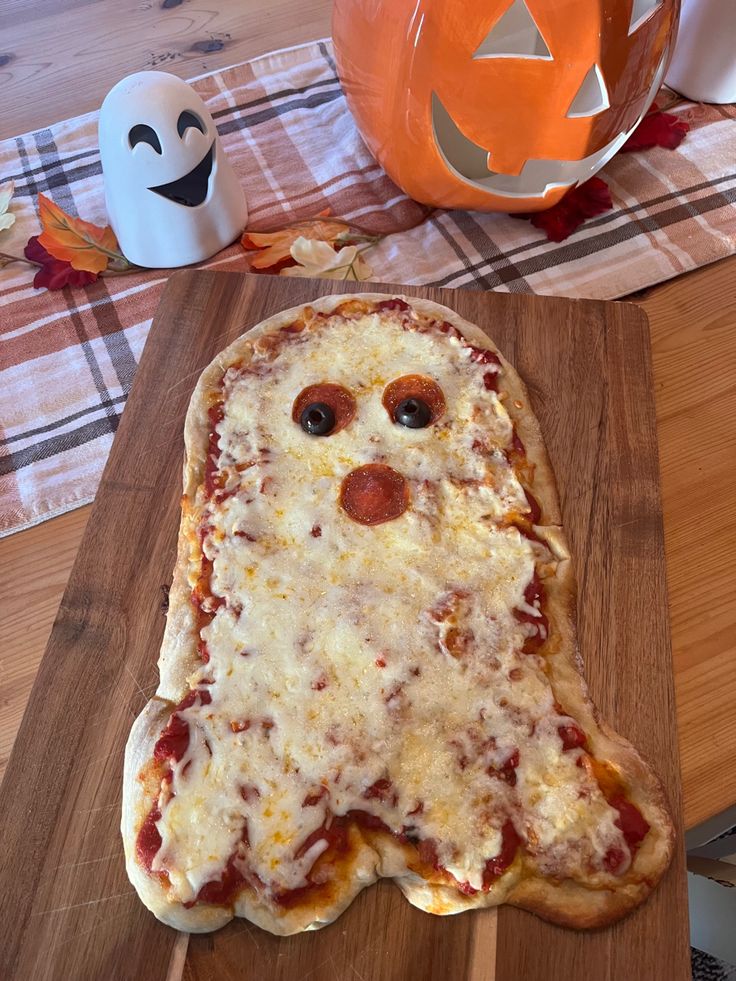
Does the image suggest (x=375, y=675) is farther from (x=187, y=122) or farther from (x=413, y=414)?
(x=187, y=122)

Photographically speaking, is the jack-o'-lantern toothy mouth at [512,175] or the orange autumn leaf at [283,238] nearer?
the jack-o'-lantern toothy mouth at [512,175]

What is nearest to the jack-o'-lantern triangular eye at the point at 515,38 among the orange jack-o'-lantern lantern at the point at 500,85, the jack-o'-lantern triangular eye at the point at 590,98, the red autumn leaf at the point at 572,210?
the orange jack-o'-lantern lantern at the point at 500,85

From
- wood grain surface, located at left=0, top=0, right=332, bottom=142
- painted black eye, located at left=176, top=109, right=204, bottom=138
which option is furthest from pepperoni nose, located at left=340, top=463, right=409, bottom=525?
wood grain surface, located at left=0, top=0, right=332, bottom=142

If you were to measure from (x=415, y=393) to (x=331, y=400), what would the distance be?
157mm

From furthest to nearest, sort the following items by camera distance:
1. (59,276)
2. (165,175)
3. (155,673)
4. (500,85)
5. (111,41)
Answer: (111,41)
(59,276)
(165,175)
(500,85)
(155,673)

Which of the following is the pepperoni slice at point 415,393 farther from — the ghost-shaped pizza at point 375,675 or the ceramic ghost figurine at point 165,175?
the ceramic ghost figurine at point 165,175

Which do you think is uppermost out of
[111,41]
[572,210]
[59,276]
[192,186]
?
[111,41]

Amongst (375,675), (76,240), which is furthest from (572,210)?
(375,675)

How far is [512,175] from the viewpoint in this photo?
1.85 m

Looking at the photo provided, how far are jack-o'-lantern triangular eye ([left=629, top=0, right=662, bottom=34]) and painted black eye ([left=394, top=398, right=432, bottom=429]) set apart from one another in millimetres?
913

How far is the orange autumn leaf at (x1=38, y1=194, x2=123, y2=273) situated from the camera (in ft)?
6.46

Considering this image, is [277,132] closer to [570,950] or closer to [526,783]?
[526,783]

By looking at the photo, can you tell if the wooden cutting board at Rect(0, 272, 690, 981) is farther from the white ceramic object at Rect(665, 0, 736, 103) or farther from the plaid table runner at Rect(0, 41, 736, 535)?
the white ceramic object at Rect(665, 0, 736, 103)

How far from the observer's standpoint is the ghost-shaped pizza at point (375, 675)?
1091mm
